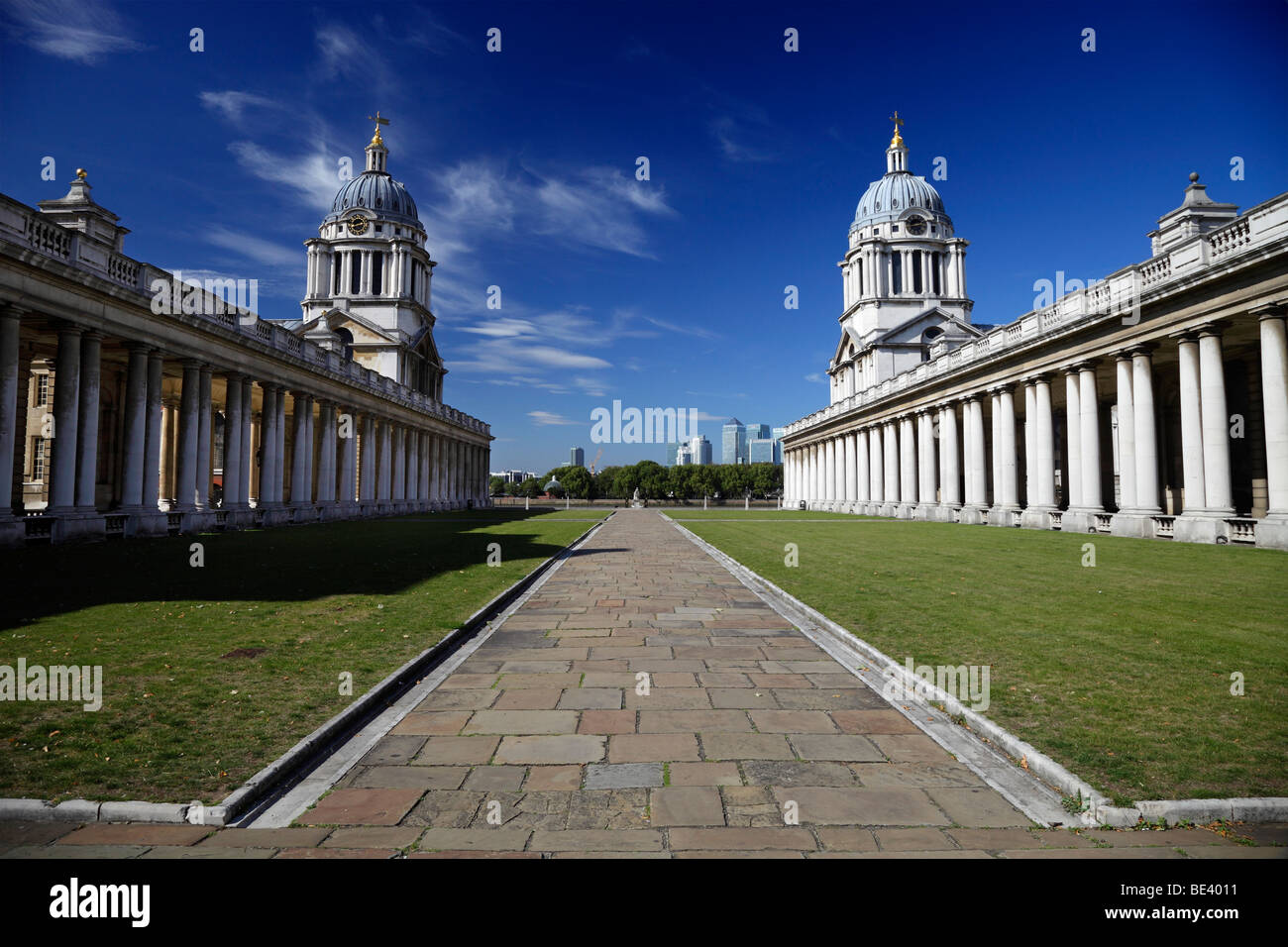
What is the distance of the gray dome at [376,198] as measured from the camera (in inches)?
2933

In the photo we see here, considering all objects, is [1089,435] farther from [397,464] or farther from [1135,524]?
[397,464]

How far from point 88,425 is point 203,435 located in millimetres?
7230

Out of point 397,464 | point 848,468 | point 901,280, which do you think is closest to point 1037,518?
point 848,468

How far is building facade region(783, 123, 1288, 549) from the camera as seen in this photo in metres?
21.1

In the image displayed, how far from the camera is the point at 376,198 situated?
74.8 metres

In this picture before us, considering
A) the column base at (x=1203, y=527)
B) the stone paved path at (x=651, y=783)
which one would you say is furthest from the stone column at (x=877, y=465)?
the stone paved path at (x=651, y=783)

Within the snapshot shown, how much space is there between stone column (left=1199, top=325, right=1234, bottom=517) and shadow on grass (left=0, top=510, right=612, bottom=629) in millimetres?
22794

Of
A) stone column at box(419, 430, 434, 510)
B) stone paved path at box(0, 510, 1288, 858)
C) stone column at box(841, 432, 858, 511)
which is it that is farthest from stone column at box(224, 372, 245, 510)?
stone column at box(841, 432, 858, 511)

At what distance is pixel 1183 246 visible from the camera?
23641 millimetres

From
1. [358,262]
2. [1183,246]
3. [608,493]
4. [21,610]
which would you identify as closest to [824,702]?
[21,610]

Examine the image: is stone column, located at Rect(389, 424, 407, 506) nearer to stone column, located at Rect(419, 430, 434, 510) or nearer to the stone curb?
stone column, located at Rect(419, 430, 434, 510)
